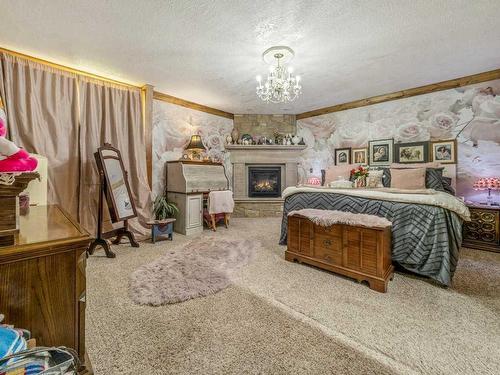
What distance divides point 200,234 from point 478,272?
3587 millimetres

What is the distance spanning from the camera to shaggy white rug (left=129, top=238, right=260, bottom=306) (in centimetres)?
194

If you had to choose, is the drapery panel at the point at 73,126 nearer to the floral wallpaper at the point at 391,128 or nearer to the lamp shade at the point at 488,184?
the floral wallpaper at the point at 391,128

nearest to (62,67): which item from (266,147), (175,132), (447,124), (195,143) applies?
(175,132)

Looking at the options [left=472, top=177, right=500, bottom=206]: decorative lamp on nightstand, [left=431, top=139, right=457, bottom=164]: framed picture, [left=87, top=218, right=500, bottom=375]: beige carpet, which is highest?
[left=431, top=139, right=457, bottom=164]: framed picture

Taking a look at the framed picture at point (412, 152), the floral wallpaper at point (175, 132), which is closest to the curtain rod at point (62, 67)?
the floral wallpaper at point (175, 132)

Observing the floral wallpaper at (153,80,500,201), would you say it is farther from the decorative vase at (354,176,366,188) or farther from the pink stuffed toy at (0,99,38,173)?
the pink stuffed toy at (0,99,38,173)

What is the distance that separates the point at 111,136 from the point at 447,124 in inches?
210

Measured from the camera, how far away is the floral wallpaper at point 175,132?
4191 mm

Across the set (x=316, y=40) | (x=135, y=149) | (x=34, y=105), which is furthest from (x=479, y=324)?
(x=34, y=105)

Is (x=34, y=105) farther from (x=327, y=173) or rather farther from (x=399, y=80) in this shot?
(x=399, y=80)

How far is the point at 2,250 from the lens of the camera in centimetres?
71

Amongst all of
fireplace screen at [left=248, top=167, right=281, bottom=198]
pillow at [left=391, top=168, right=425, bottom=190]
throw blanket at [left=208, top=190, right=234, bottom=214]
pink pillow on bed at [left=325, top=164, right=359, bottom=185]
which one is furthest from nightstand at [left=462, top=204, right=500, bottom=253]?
throw blanket at [left=208, top=190, right=234, bottom=214]

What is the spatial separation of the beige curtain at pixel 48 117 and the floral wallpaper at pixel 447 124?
185 inches

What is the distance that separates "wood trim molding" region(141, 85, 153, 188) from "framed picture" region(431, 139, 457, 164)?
4763 millimetres
